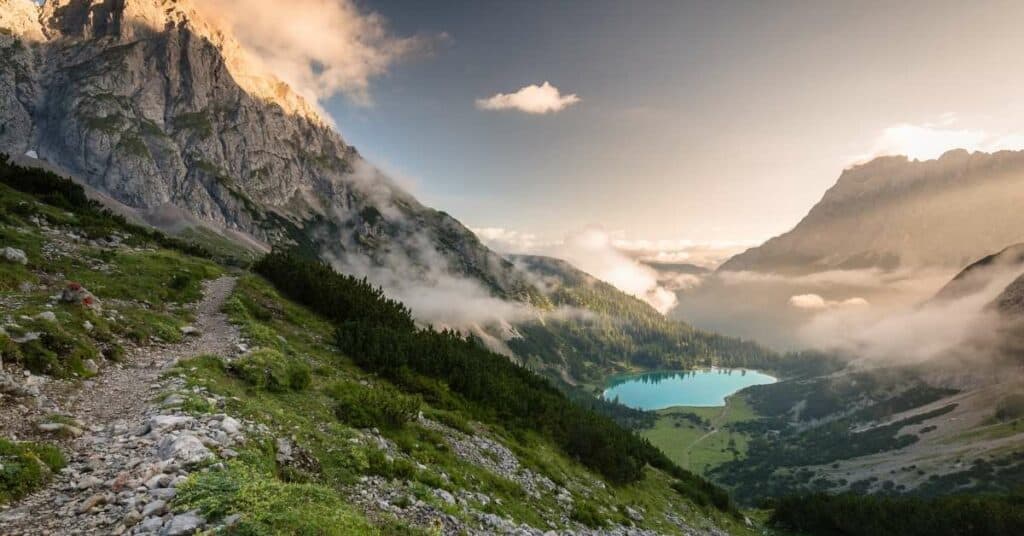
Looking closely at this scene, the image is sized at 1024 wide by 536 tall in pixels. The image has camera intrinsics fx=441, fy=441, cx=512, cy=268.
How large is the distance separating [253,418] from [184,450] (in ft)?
13.2

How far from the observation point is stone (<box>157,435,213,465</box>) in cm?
963

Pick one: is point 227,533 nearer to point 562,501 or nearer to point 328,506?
point 328,506

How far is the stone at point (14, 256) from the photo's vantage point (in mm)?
23609

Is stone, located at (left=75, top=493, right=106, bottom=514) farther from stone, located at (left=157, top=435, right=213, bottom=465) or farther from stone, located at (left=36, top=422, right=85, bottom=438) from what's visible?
stone, located at (left=36, top=422, right=85, bottom=438)

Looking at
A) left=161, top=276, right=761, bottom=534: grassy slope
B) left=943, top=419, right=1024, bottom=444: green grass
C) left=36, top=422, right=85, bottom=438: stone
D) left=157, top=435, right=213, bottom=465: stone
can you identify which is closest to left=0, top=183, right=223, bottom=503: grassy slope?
left=36, top=422, right=85, bottom=438: stone

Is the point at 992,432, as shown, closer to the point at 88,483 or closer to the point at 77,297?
the point at 88,483

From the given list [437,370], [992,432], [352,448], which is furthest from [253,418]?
[992,432]

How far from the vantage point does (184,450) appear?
9977mm

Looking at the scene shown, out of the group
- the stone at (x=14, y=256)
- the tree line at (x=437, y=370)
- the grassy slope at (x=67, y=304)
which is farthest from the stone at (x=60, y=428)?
the stone at (x=14, y=256)

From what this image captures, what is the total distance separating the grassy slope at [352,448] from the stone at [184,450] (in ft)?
2.94

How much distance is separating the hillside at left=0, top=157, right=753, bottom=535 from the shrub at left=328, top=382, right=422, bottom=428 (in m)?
0.07

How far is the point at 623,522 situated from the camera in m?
24.0

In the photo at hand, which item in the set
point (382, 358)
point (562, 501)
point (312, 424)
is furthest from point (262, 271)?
point (562, 501)

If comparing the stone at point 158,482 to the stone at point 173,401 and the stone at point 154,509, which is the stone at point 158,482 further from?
the stone at point 173,401
